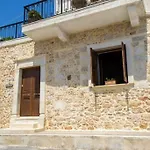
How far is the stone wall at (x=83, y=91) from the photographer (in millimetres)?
Answer: 5734

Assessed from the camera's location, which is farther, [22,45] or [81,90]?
[22,45]

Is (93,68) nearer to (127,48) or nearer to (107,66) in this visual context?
(107,66)

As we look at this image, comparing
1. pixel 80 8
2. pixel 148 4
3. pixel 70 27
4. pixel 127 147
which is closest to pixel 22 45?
pixel 70 27

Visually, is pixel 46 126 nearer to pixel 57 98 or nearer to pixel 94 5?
pixel 57 98

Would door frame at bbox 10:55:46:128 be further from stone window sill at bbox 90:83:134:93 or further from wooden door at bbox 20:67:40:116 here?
stone window sill at bbox 90:83:134:93

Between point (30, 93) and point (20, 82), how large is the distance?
0.66 m

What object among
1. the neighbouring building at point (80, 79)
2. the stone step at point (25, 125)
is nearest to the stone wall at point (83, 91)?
the neighbouring building at point (80, 79)

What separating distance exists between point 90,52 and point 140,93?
6.58 ft

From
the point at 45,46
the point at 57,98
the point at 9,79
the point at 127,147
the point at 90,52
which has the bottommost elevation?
the point at 127,147

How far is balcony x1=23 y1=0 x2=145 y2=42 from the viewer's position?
5746 millimetres

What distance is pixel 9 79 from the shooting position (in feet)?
26.5

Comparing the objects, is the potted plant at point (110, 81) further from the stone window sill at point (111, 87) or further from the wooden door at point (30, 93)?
the wooden door at point (30, 93)

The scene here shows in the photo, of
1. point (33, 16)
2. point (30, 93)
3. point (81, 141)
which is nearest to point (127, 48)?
point (81, 141)

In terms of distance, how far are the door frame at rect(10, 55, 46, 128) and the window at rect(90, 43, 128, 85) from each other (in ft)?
6.58
